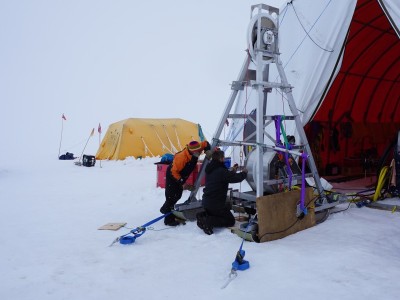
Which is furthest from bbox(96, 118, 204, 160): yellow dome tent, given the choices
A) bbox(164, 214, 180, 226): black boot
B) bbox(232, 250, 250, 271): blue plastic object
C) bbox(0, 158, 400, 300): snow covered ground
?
bbox(232, 250, 250, 271): blue plastic object

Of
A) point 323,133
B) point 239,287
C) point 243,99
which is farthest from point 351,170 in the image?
point 239,287

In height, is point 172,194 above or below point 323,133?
below

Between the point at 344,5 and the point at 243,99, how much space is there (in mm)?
3967

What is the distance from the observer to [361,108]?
42.0 ft

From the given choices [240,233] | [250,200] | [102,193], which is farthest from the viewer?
[102,193]

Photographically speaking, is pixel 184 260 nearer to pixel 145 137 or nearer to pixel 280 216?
pixel 280 216

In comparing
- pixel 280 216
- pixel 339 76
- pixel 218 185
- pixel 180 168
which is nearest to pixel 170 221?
pixel 180 168

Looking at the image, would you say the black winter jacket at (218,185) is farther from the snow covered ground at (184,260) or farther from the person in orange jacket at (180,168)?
the person in orange jacket at (180,168)

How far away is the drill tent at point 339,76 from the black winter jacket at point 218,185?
182 centimetres

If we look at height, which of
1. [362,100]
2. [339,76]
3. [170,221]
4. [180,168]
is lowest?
[170,221]

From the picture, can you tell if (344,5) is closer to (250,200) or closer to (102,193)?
(250,200)

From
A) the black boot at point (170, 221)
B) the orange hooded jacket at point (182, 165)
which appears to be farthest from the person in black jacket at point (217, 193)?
the orange hooded jacket at point (182, 165)

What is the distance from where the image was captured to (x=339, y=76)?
1108 cm

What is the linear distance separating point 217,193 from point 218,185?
0.46ft
